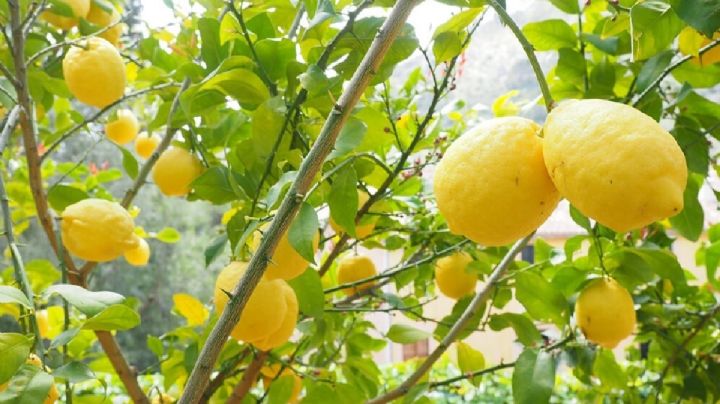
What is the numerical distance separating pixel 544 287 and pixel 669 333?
481mm

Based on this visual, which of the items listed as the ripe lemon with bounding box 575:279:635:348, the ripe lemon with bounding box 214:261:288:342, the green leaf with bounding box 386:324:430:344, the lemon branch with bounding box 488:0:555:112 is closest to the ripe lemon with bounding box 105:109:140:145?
the green leaf with bounding box 386:324:430:344

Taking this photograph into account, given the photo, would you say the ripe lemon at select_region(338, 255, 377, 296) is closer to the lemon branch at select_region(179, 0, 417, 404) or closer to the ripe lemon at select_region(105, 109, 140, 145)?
the ripe lemon at select_region(105, 109, 140, 145)

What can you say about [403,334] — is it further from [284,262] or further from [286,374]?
[284,262]

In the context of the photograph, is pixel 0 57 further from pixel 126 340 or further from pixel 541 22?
pixel 126 340

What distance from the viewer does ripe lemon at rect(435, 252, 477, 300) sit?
39.2 inches

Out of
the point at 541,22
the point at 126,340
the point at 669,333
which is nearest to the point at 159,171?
the point at 541,22

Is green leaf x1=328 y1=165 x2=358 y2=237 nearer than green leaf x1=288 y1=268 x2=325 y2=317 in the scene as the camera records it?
Yes

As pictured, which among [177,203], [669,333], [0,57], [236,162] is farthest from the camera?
[177,203]

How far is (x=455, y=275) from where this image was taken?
3.27ft

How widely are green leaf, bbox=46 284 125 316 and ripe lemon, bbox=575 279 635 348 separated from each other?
487mm

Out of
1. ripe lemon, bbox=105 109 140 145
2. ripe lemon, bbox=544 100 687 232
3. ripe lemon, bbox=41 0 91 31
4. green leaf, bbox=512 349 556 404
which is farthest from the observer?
ripe lemon, bbox=105 109 140 145

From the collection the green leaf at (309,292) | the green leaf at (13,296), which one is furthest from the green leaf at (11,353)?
the green leaf at (309,292)

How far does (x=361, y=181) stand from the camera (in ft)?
2.44

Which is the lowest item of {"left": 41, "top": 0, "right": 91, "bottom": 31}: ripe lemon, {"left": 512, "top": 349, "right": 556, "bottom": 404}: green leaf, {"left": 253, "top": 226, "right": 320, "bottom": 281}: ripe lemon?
{"left": 512, "top": 349, "right": 556, "bottom": 404}: green leaf
